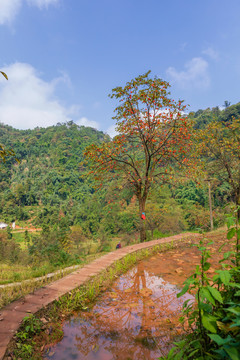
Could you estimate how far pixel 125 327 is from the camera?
255 cm

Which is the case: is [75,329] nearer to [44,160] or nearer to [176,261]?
[176,261]

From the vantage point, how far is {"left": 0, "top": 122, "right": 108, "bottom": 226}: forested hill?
2351 inches

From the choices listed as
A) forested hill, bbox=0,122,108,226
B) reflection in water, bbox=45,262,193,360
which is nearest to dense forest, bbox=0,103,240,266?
forested hill, bbox=0,122,108,226

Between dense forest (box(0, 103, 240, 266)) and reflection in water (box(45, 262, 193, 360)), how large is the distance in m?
5.08

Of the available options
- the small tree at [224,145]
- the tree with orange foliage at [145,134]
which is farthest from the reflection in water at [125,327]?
the small tree at [224,145]

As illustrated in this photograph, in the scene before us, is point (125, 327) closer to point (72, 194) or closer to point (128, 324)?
point (128, 324)

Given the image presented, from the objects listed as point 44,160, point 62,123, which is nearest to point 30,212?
point 44,160

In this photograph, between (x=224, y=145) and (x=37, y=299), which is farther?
(x=224, y=145)

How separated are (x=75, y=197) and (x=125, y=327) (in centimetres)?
5894

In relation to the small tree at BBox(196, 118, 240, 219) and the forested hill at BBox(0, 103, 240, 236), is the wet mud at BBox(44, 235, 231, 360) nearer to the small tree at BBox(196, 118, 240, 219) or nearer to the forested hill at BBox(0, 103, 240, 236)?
the small tree at BBox(196, 118, 240, 219)

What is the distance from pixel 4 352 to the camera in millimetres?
1904

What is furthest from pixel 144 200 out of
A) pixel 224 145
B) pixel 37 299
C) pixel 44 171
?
pixel 44 171

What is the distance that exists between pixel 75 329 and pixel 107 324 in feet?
1.15

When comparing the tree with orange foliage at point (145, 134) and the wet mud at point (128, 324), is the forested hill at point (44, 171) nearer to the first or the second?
the tree with orange foliage at point (145, 134)
